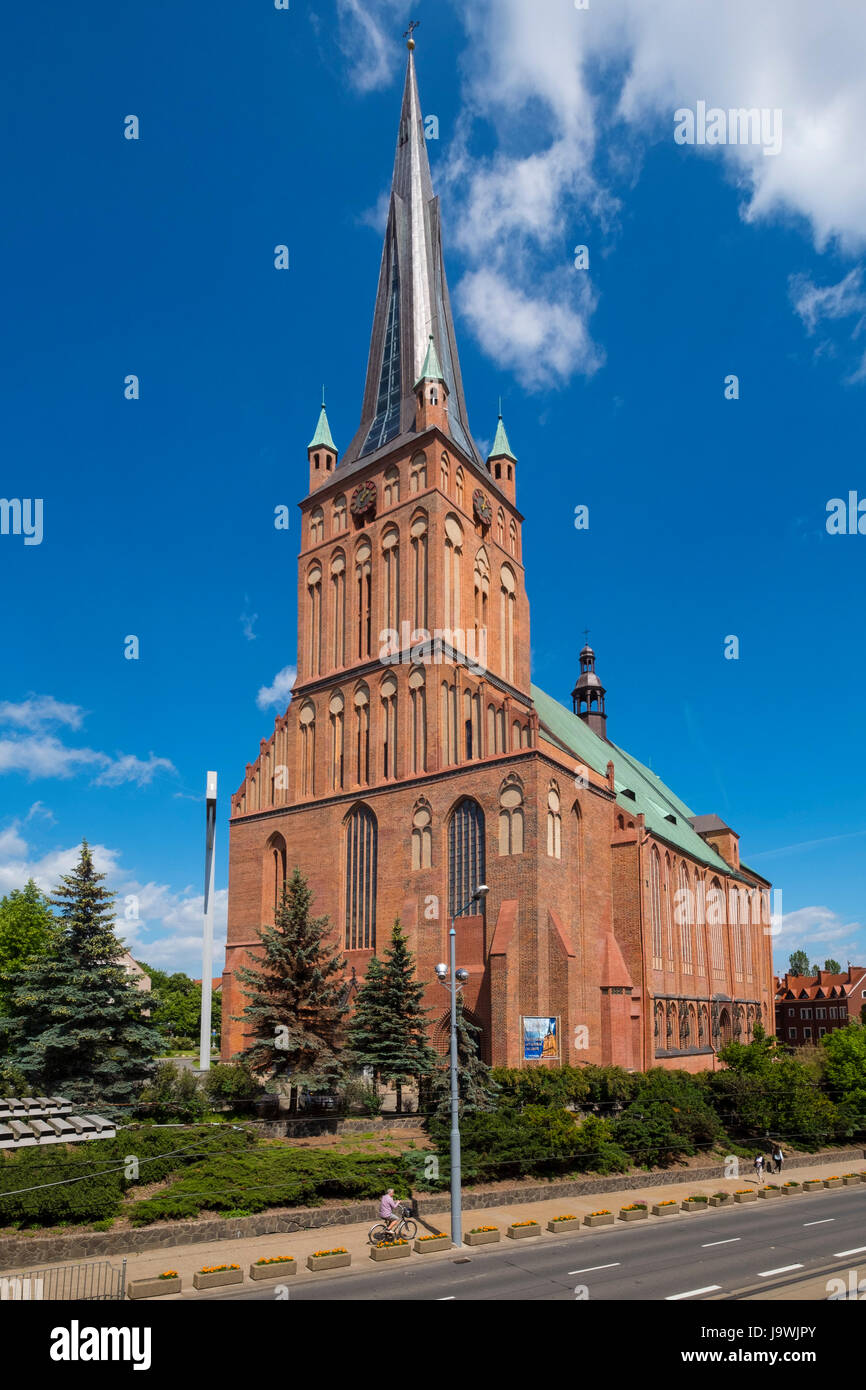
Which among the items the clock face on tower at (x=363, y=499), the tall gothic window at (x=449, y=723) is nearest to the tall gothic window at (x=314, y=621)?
the clock face on tower at (x=363, y=499)

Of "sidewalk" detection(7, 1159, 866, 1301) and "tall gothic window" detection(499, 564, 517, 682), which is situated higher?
"tall gothic window" detection(499, 564, 517, 682)

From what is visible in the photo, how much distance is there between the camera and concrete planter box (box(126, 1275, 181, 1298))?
52.1ft

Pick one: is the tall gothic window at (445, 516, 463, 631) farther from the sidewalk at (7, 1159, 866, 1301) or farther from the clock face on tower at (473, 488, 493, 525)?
the sidewalk at (7, 1159, 866, 1301)

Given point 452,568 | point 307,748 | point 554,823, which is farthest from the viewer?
point 307,748

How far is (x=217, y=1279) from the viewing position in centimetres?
1686

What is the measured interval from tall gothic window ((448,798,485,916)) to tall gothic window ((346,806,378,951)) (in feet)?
14.4

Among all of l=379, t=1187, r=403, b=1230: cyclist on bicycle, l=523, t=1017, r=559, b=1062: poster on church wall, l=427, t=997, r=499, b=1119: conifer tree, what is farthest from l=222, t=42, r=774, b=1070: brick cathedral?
l=379, t=1187, r=403, b=1230: cyclist on bicycle

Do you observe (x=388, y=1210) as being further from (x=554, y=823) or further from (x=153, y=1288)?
(x=554, y=823)

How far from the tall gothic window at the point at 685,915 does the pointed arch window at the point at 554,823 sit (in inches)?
728

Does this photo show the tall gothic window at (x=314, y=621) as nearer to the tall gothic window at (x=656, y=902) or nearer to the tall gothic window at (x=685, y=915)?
the tall gothic window at (x=656, y=902)

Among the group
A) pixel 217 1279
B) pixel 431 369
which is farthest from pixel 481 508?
pixel 217 1279

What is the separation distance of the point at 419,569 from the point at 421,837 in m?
12.7
